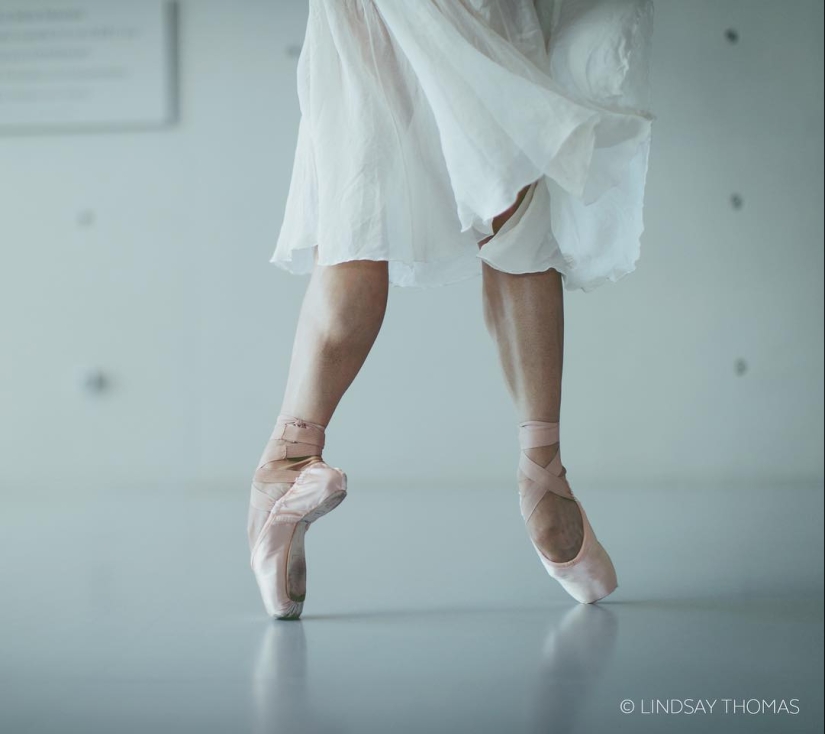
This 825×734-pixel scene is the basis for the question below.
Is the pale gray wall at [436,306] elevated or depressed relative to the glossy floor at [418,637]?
elevated

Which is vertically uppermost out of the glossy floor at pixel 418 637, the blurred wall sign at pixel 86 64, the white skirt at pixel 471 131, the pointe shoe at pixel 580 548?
the blurred wall sign at pixel 86 64

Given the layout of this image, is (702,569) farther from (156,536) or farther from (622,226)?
(156,536)

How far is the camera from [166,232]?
2.71m

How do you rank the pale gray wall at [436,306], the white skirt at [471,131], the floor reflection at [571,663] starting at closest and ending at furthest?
the floor reflection at [571,663] → the white skirt at [471,131] → the pale gray wall at [436,306]

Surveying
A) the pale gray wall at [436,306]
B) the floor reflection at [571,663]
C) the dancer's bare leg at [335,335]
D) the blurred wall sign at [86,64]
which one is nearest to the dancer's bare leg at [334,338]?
the dancer's bare leg at [335,335]

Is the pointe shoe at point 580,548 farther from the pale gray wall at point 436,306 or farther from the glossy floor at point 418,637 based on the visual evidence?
the pale gray wall at point 436,306

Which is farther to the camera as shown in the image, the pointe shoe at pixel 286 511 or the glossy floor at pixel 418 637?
the pointe shoe at pixel 286 511

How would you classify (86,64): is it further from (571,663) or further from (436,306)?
(571,663)

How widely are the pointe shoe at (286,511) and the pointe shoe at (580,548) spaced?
233 mm

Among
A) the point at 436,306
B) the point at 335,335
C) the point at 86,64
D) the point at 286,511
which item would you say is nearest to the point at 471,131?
the point at 335,335

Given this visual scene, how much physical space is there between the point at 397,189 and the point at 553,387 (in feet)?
0.99

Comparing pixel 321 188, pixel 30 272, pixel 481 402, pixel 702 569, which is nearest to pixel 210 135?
pixel 30 272

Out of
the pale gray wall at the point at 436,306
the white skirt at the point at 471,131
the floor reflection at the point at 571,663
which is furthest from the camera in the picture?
the pale gray wall at the point at 436,306

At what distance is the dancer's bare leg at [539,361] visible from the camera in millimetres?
1030
